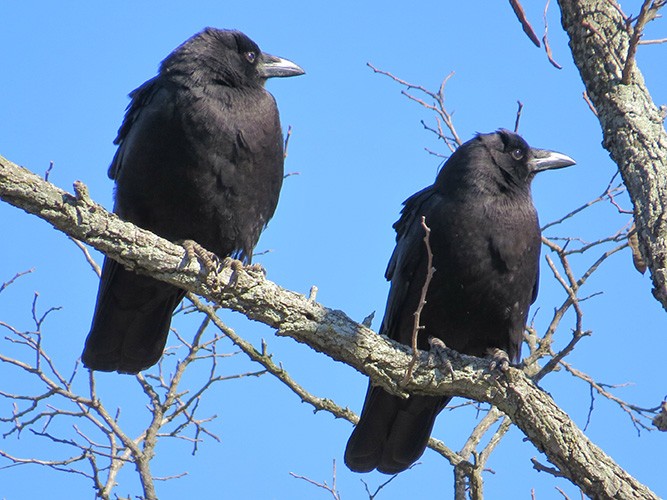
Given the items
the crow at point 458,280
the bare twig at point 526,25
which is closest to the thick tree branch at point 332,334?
the crow at point 458,280

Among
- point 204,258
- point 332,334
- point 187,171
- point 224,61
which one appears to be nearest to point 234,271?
point 204,258

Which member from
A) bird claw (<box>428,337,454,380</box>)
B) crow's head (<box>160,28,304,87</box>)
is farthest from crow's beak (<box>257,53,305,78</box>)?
bird claw (<box>428,337,454,380</box>)

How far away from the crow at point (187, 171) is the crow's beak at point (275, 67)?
4cm

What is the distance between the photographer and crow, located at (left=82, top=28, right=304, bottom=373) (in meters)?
5.26

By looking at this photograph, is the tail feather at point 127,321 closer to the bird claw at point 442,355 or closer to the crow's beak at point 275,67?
the crow's beak at point 275,67

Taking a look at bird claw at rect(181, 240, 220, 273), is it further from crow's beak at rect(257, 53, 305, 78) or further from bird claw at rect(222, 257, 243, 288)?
crow's beak at rect(257, 53, 305, 78)

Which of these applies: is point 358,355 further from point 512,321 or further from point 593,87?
point 593,87

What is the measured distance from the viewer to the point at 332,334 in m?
4.52

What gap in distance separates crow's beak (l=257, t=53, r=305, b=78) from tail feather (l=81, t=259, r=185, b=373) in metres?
1.54

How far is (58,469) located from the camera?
5.48 m

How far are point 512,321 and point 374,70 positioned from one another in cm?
202

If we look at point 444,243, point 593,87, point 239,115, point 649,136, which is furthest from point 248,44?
point 649,136

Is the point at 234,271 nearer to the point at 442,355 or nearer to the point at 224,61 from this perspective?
the point at 442,355

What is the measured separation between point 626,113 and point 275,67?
2.50m
